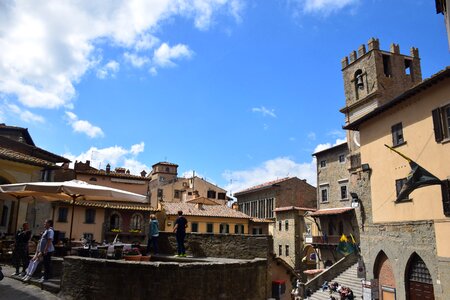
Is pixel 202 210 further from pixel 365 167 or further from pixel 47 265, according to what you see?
pixel 47 265

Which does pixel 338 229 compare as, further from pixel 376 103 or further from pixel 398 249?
pixel 398 249

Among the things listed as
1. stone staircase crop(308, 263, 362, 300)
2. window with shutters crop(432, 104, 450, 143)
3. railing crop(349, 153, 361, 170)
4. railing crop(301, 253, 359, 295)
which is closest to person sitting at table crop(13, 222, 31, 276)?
window with shutters crop(432, 104, 450, 143)

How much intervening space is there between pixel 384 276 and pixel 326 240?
1605cm

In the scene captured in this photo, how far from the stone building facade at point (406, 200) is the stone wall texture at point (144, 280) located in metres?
13.0

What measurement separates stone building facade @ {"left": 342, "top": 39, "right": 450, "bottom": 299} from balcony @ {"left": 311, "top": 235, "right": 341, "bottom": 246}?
39.9 ft

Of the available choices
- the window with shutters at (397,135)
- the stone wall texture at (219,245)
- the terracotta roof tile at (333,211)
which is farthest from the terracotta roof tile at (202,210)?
the stone wall texture at (219,245)

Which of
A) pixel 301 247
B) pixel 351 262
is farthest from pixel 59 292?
pixel 301 247

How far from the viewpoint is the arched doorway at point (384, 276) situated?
67.8 feet

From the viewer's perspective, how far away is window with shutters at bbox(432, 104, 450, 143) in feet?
56.5

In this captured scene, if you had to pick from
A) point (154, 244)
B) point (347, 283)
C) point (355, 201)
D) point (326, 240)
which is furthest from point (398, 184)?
point (326, 240)

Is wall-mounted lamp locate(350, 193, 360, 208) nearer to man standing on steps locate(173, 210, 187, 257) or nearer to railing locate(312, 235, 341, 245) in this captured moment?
railing locate(312, 235, 341, 245)

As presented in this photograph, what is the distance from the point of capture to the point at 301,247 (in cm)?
4309

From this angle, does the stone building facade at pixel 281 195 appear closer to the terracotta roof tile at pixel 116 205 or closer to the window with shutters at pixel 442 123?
the terracotta roof tile at pixel 116 205

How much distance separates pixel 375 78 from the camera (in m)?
32.7
